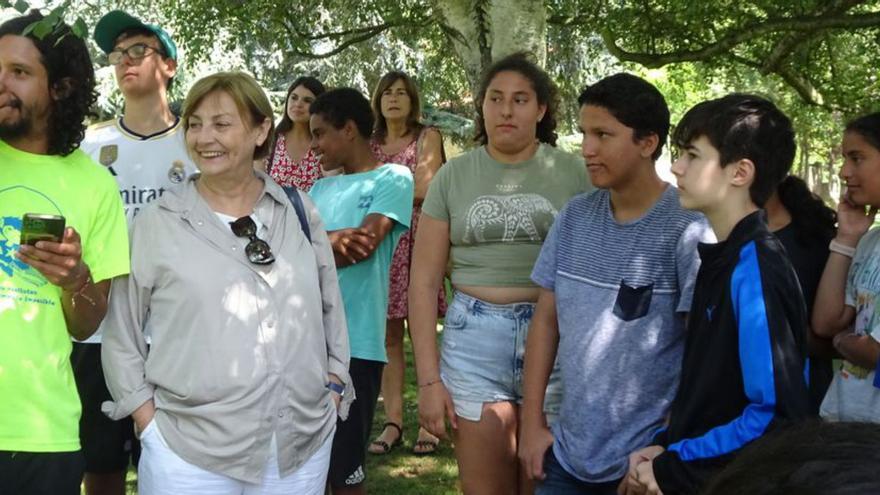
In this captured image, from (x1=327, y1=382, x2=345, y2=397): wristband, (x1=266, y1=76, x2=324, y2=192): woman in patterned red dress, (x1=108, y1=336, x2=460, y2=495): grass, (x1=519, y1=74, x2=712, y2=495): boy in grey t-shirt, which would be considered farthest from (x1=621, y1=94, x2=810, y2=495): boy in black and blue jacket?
(x1=266, y1=76, x2=324, y2=192): woman in patterned red dress

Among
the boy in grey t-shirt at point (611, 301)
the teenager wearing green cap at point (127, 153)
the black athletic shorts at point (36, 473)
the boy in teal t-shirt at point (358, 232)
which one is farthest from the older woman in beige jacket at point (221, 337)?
the boy in teal t-shirt at point (358, 232)

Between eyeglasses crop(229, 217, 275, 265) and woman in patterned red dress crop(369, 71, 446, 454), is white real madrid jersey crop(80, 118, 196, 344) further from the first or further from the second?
woman in patterned red dress crop(369, 71, 446, 454)

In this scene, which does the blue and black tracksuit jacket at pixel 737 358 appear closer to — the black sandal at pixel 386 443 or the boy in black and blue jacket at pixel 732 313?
the boy in black and blue jacket at pixel 732 313

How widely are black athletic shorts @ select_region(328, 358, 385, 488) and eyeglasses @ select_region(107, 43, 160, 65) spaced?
5.18 ft

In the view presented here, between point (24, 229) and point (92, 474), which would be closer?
point (24, 229)

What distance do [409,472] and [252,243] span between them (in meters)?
3.02

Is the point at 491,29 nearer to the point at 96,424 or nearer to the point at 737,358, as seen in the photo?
the point at 96,424

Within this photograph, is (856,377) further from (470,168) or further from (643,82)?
(470,168)

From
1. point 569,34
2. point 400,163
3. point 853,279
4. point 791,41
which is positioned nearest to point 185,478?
point 853,279

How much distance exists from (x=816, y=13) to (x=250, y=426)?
23.7ft

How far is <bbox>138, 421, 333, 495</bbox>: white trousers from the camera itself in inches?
123

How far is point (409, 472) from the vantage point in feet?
19.5

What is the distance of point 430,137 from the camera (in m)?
6.55

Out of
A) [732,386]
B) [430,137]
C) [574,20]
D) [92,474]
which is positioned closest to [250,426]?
[92,474]
